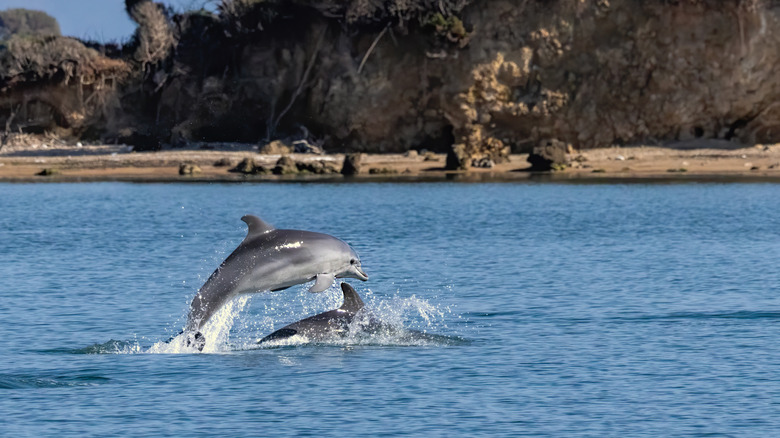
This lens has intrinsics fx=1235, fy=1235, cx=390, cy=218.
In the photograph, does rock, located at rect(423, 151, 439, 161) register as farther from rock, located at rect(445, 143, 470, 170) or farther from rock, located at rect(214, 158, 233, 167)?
rock, located at rect(214, 158, 233, 167)

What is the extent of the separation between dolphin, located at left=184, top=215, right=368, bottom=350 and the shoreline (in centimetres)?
3334

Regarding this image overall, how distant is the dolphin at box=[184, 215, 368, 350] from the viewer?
46.1 feet

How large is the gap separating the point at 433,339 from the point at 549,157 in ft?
113

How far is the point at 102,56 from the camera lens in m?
60.1

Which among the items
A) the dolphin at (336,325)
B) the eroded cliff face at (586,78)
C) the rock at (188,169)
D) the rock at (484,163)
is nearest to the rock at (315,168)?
the eroded cliff face at (586,78)

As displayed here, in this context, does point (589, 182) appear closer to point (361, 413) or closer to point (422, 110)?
point (422, 110)

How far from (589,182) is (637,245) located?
56.5 feet

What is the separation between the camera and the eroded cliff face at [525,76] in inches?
2063

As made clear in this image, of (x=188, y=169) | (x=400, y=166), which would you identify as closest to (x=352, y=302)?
(x=400, y=166)

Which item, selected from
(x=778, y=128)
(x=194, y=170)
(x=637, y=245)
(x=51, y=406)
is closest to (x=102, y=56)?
(x=194, y=170)

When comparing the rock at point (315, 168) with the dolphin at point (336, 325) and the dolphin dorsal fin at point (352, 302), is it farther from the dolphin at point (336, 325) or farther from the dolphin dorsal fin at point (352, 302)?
the dolphin dorsal fin at point (352, 302)

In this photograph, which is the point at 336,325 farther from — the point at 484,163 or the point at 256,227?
the point at 484,163

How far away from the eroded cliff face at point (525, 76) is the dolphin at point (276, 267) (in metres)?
36.9

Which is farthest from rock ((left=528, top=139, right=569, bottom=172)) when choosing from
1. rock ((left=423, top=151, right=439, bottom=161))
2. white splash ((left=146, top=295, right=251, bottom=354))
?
white splash ((left=146, top=295, right=251, bottom=354))
